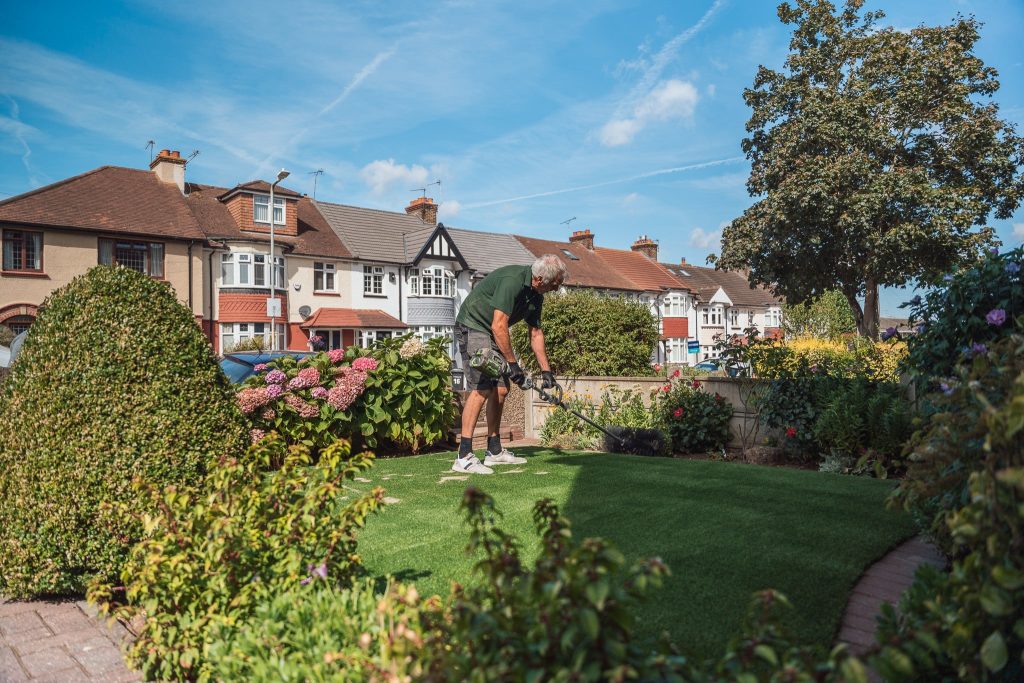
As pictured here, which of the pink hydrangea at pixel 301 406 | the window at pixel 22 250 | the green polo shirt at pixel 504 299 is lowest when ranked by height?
the pink hydrangea at pixel 301 406

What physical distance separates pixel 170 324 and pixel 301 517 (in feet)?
6.03

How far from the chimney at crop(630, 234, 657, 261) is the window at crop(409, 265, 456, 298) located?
1954cm

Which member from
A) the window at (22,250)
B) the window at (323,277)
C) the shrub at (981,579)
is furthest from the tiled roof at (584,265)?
the shrub at (981,579)

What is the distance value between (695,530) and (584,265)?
40530 mm

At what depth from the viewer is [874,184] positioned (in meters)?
23.6

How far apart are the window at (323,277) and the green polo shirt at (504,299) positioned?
27.3 m

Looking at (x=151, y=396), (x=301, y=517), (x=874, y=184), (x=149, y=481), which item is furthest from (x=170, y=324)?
(x=874, y=184)

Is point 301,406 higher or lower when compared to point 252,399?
lower

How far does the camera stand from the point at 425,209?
130 feet

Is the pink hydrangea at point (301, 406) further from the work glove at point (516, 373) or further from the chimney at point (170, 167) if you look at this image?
the chimney at point (170, 167)

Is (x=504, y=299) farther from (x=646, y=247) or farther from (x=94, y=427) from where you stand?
(x=646, y=247)

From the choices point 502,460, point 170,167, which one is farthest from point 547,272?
point 170,167

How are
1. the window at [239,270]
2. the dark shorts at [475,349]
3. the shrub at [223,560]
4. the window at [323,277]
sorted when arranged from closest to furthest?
1. the shrub at [223,560]
2. the dark shorts at [475,349]
3. the window at [239,270]
4. the window at [323,277]

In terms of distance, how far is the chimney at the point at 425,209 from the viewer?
39.5 meters
